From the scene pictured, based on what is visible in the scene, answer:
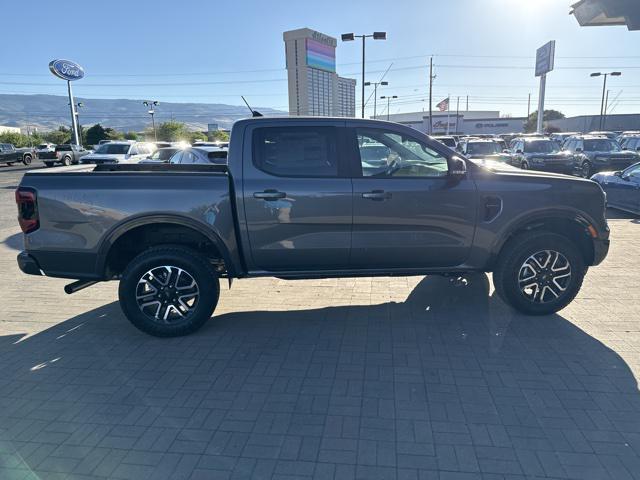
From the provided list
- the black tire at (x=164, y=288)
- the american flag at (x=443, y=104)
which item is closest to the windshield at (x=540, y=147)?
the black tire at (x=164, y=288)

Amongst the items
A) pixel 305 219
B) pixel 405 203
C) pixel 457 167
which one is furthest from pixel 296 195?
pixel 457 167

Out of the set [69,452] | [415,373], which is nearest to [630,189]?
[415,373]

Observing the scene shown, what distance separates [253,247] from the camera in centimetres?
407

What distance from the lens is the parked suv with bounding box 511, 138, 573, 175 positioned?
16.7 m

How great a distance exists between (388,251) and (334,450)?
2055 millimetres

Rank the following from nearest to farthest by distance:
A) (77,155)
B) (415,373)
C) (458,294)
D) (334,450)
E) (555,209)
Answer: (334,450), (415,373), (555,209), (458,294), (77,155)

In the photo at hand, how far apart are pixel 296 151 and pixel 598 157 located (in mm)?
17660

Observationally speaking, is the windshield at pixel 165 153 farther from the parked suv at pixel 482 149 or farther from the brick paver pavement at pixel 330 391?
the parked suv at pixel 482 149

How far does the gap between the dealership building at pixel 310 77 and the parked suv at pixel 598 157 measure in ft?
114

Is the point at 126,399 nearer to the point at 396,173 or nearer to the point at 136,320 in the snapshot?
the point at 136,320

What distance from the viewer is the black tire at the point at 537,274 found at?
4324 mm

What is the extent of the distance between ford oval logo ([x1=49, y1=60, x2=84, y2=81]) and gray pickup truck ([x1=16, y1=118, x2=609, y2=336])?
47356mm

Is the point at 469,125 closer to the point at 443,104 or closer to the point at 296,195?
the point at 443,104

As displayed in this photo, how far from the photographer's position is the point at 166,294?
410 cm
